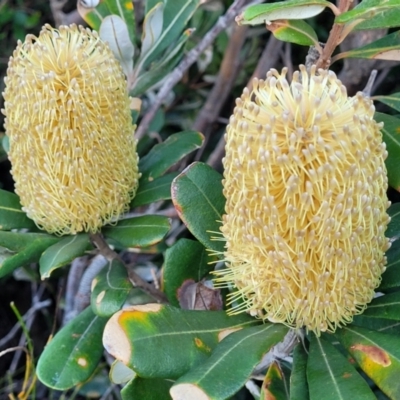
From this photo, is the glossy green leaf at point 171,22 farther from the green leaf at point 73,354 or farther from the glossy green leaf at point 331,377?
the glossy green leaf at point 331,377

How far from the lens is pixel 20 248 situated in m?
0.94

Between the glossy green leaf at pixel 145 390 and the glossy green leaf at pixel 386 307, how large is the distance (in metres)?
0.33

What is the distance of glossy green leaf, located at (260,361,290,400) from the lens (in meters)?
0.77

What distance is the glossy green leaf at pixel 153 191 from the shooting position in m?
1.03

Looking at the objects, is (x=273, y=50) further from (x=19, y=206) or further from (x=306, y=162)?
(x=306, y=162)

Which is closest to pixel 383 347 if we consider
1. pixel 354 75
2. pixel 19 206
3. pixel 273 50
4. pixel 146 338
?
pixel 146 338

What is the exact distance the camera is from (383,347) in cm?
74

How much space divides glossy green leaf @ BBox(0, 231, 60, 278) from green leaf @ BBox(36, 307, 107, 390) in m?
0.16

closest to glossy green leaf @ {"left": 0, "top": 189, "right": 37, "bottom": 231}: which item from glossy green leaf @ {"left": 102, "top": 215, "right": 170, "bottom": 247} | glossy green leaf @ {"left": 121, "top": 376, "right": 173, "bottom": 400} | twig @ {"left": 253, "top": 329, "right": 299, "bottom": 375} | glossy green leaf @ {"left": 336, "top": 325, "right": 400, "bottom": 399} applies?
glossy green leaf @ {"left": 102, "top": 215, "right": 170, "bottom": 247}

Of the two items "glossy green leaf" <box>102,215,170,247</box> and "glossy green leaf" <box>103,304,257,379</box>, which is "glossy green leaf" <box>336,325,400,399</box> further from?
"glossy green leaf" <box>102,215,170,247</box>

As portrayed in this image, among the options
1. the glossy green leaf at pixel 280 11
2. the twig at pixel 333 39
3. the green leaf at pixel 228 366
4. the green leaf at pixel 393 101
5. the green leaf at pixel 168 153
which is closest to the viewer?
the green leaf at pixel 228 366

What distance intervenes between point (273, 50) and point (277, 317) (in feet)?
3.28

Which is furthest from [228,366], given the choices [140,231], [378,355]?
[140,231]

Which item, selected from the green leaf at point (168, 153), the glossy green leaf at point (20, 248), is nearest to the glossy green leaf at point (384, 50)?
the green leaf at point (168, 153)
